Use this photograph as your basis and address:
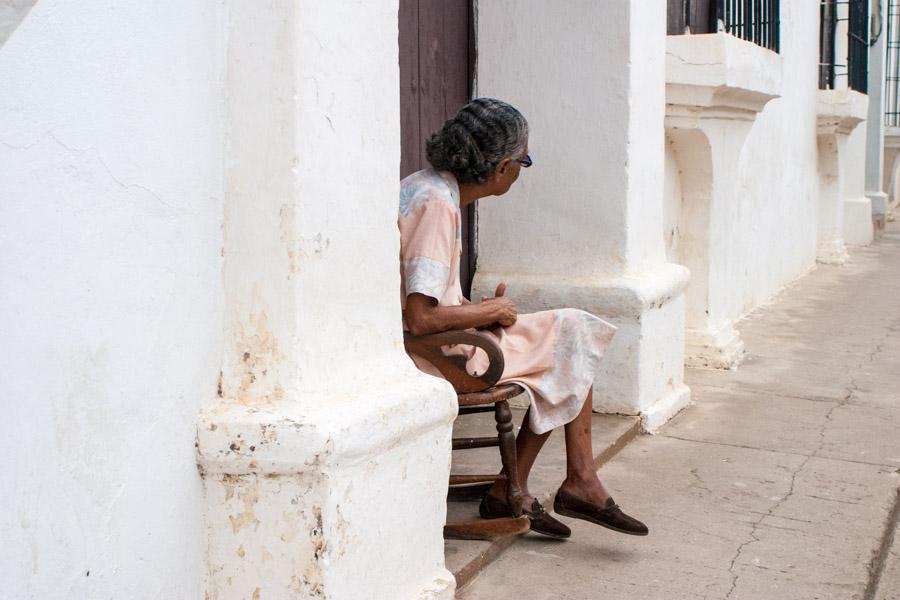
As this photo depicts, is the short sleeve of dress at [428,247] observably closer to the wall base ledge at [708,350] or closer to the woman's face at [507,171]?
the woman's face at [507,171]

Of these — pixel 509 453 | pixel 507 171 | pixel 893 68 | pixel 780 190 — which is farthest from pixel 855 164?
pixel 509 453

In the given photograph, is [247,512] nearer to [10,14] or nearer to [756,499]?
[10,14]

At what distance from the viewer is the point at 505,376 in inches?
128

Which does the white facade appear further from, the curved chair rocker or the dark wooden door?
the dark wooden door

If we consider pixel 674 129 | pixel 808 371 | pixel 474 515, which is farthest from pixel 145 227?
pixel 808 371

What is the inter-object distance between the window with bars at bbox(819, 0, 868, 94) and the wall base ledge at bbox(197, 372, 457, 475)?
9.41 meters

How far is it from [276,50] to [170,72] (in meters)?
0.23

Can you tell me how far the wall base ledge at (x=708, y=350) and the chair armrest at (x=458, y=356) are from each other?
2.89 m

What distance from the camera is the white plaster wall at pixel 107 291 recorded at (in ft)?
6.19

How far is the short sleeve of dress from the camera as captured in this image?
3.03 meters

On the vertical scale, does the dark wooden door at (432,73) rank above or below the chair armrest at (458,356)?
above

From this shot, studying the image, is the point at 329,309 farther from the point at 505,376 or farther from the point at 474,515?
the point at 474,515

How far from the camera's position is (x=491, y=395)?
3145 mm

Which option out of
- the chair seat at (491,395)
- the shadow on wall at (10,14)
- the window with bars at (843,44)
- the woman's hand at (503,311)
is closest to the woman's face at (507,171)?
the woman's hand at (503,311)
